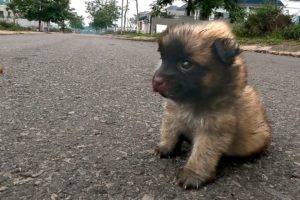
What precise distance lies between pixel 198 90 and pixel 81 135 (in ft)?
3.95

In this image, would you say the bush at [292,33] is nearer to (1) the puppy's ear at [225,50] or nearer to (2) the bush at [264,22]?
(2) the bush at [264,22]

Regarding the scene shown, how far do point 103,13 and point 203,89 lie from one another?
103m

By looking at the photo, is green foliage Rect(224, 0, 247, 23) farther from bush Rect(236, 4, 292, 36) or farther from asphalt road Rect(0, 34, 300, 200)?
asphalt road Rect(0, 34, 300, 200)

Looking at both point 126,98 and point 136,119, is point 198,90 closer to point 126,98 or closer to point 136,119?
point 136,119

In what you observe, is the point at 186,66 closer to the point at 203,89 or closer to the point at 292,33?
the point at 203,89

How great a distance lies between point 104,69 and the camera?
8.15 m

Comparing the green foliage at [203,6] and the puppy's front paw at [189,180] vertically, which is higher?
the green foliage at [203,6]

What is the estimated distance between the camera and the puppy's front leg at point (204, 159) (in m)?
2.46

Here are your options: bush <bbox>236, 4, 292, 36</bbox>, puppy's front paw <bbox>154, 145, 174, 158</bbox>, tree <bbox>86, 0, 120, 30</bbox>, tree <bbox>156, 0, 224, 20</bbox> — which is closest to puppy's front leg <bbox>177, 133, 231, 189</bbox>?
puppy's front paw <bbox>154, 145, 174, 158</bbox>

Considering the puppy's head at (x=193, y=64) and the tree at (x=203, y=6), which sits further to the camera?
the tree at (x=203, y=6)

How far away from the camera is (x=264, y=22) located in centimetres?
2369

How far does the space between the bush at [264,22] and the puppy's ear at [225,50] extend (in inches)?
835

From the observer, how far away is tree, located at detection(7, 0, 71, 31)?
6844cm

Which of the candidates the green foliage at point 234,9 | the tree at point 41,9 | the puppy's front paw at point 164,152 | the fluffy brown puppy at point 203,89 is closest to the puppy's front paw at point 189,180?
the fluffy brown puppy at point 203,89
